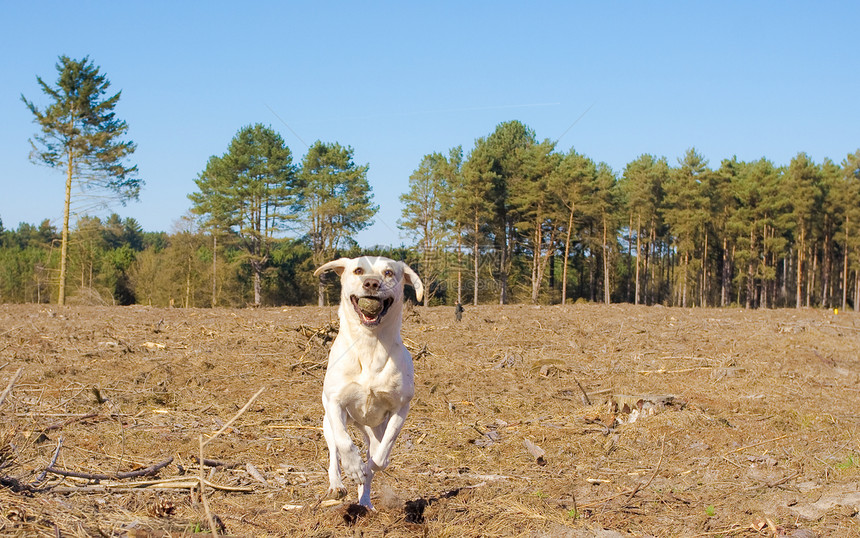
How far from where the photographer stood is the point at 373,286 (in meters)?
5.05

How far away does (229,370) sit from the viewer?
13.0 meters

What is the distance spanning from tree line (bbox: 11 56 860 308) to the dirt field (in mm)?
13350

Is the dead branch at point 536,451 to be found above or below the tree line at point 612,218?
below

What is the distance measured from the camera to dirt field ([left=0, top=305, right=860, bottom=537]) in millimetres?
5641

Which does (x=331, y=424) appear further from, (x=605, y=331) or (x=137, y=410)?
(x=605, y=331)

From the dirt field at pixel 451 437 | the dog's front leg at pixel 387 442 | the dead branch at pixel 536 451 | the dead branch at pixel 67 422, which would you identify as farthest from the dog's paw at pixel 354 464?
the dead branch at pixel 67 422

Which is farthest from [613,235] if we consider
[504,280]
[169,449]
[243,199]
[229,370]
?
[169,449]

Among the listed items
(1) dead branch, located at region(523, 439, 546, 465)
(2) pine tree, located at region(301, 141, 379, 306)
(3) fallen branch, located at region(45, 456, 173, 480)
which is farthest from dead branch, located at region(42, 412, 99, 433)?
(2) pine tree, located at region(301, 141, 379, 306)

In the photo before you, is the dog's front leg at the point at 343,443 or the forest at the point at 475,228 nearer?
the dog's front leg at the point at 343,443

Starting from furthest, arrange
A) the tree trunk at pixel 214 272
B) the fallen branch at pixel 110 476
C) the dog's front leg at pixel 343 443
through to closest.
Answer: the tree trunk at pixel 214 272
the fallen branch at pixel 110 476
the dog's front leg at pixel 343 443

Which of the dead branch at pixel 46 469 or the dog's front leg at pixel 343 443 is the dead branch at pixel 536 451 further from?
the dead branch at pixel 46 469

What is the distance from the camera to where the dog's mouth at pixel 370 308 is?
5109mm

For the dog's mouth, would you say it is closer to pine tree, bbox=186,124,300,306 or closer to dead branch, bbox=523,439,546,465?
dead branch, bbox=523,439,546,465

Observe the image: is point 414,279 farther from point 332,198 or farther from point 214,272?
point 214,272
